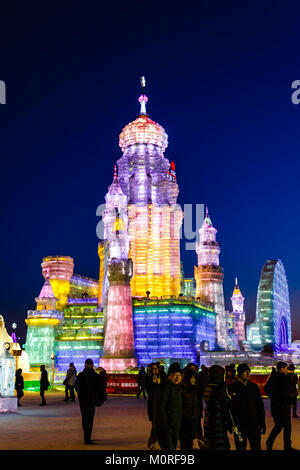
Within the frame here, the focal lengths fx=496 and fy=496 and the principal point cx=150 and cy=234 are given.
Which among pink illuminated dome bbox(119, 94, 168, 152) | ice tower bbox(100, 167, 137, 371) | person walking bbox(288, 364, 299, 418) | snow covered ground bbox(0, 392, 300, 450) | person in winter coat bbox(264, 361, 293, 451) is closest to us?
person in winter coat bbox(264, 361, 293, 451)

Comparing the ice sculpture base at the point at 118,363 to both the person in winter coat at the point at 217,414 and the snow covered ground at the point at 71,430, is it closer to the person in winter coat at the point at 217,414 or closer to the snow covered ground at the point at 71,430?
the snow covered ground at the point at 71,430

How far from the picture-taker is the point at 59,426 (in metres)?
15.1

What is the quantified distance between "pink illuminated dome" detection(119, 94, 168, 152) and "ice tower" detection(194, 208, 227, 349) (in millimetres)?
15276

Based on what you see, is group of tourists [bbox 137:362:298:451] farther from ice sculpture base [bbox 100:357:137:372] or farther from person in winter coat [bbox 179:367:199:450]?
ice sculpture base [bbox 100:357:137:372]

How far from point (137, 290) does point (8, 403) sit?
166ft

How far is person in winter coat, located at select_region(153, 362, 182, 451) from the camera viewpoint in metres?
7.95

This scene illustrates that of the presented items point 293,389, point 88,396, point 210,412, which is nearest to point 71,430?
point 88,396

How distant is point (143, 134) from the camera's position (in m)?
73.6

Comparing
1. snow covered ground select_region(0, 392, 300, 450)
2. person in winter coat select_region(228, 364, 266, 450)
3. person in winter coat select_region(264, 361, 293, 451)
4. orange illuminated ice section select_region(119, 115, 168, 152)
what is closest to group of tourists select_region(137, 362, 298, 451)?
person in winter coat select_region(228, 364, 266, 450)

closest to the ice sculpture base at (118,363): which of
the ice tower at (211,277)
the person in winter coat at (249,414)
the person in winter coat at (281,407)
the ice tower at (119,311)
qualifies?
the ice tower at (119,311)

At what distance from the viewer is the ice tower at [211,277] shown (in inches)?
2874

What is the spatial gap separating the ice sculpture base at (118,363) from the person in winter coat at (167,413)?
47.8m
